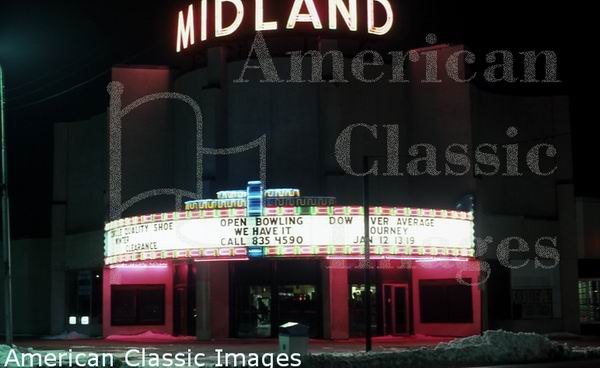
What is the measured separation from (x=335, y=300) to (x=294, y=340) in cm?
1174

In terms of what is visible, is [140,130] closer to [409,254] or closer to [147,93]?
[147,93]

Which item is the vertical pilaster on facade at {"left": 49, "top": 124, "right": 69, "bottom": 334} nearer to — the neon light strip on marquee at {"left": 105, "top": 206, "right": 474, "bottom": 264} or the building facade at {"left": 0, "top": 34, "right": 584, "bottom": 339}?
the building facade at {"left": 0, "top": 34, "right": 584, "bottom": 339}

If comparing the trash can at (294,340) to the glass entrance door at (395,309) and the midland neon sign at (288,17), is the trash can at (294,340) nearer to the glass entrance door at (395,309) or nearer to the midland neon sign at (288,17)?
the glass entrance door at (395,309)

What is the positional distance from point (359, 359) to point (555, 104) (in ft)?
73.4

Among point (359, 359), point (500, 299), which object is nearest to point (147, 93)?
point (500, 299)

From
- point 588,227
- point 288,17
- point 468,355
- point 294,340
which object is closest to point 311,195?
point 288,17

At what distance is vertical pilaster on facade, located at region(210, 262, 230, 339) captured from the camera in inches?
1355

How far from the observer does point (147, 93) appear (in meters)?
39.2

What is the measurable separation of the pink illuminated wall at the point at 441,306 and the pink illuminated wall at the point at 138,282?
10.3 m

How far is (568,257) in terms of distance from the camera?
39.2 meters

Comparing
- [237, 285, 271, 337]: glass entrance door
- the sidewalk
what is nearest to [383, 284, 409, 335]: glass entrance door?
the sidewalk

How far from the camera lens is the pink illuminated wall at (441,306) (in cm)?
3597

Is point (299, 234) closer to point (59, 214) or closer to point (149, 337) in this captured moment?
point (149, 337)

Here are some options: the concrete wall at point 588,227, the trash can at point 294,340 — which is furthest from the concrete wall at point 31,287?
the concrete wall at point 588,227
